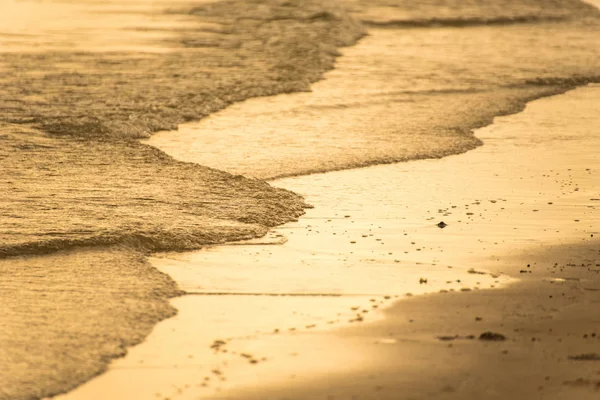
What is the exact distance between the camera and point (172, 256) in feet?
18.4

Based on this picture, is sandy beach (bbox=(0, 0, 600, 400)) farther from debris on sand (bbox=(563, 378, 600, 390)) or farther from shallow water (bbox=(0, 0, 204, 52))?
shallow water (bbox=(0, 0, 204, 52))

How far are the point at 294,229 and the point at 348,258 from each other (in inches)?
25.6

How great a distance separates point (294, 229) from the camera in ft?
20.2

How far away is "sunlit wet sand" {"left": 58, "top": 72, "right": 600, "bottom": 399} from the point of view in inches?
165

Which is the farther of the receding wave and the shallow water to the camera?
the receding wave

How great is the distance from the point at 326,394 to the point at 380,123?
5.94 m

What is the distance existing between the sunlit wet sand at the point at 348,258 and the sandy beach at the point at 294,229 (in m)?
0.02

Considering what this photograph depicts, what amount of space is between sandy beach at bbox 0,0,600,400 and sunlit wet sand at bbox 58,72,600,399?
0.02 meters

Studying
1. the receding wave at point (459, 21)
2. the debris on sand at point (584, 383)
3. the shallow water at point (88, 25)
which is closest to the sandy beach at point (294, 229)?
the debris on sand at point (584, 383)

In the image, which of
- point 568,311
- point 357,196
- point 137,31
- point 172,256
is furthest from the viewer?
point 137,31

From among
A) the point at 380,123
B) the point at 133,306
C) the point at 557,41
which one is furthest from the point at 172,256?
the point at 557,41

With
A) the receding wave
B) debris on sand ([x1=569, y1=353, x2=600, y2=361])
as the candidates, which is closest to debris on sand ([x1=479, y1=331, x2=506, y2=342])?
debris on sand ([x1=569, y1=353, x2=600, y2=361])

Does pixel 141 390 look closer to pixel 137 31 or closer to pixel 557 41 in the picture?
pixel 137 31

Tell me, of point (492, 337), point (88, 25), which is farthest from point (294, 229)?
point (88, 25)
